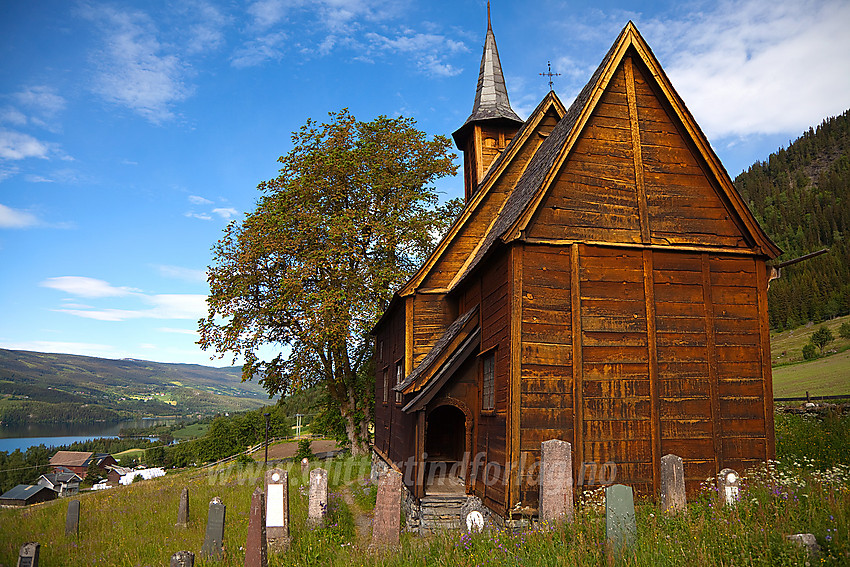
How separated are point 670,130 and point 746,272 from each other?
3080 millimetres

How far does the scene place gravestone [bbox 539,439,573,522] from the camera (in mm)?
6930

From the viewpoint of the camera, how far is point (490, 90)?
72.9ft

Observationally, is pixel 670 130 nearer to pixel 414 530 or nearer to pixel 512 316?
pixel 512 316

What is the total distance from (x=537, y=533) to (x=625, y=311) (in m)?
4.64

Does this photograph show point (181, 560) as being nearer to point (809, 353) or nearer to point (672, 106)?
point (672, 106)

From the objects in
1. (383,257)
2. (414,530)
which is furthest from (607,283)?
(383,257)

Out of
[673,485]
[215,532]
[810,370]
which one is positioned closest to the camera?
[673,485]

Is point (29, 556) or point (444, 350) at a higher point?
point (444, 350)

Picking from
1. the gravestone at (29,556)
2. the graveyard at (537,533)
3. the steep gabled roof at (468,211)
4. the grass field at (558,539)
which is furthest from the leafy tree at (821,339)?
the gravestone at (29,556)

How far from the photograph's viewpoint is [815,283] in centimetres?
9550

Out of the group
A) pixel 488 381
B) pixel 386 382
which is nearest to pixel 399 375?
pixel 386 382

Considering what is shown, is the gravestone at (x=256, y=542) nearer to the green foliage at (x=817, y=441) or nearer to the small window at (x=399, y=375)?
the small window at (x=399, y=375)

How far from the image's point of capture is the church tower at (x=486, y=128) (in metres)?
20.9

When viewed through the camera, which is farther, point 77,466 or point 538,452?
point 77,466
